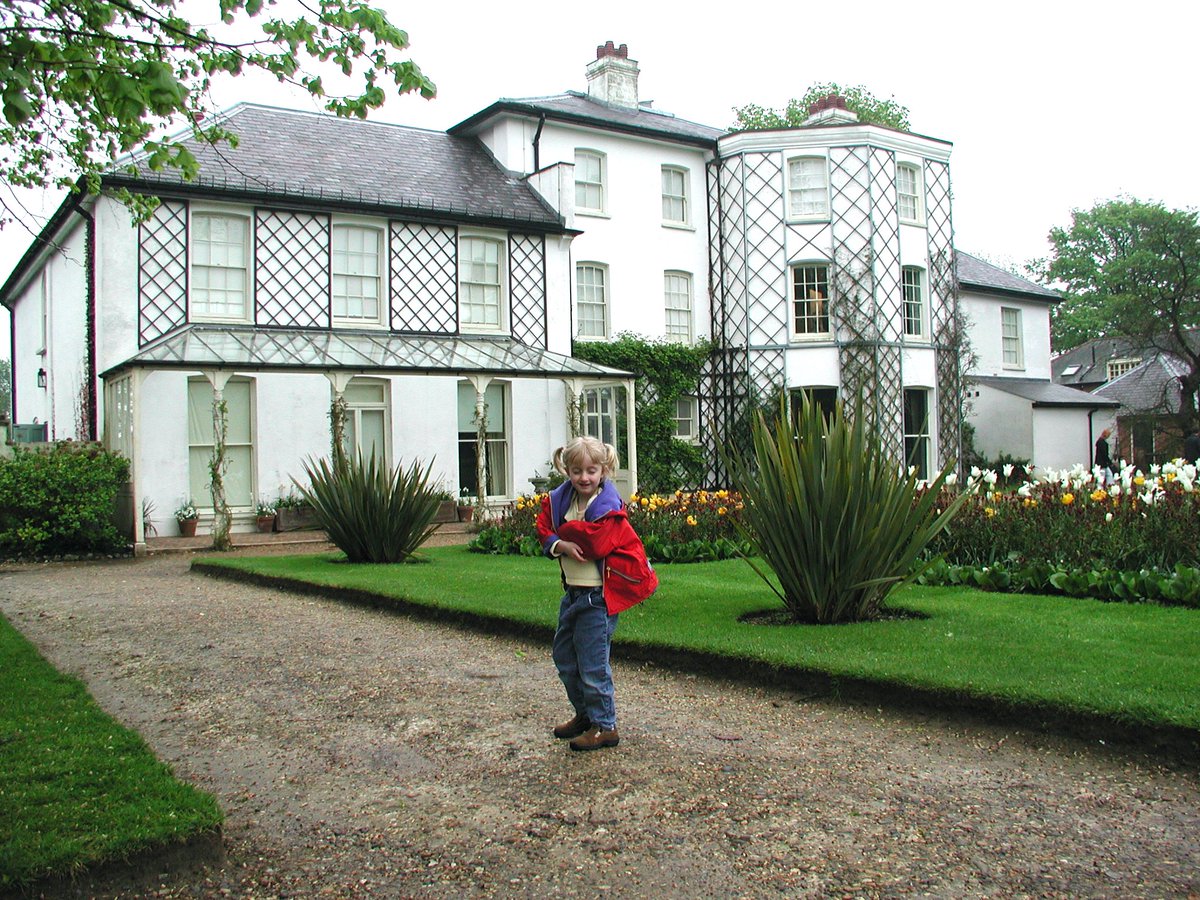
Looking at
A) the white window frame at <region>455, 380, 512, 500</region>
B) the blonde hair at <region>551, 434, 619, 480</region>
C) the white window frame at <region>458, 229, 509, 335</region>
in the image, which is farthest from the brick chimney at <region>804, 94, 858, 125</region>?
the blonde hair at <region>551, 434, 619, 480</region>

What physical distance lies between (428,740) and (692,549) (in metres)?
7.32

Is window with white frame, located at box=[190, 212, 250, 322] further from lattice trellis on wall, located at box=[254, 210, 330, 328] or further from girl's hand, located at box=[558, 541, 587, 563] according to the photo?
girl's hand, located at box=[558, 541, 587, 563]

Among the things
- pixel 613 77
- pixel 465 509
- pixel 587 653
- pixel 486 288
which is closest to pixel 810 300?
pixel 613 77

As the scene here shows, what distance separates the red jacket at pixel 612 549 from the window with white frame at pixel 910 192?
22080mm

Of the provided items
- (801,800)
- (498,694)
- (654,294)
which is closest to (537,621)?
(498,694)

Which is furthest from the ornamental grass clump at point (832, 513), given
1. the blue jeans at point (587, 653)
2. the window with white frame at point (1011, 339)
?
the window with white frame at point (1011, 339)

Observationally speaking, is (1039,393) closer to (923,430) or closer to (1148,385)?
(923,430)

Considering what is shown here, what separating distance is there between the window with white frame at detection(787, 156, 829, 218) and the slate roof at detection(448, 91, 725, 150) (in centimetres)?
207

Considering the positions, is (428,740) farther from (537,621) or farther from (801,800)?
(537,621)

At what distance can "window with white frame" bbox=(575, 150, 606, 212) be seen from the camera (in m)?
23.4

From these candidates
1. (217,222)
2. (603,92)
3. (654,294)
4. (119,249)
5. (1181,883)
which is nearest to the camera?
(1181,883)

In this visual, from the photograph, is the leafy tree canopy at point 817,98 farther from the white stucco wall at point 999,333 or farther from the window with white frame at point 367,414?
the window with white frame at point 367,414

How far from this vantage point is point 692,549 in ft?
39.9

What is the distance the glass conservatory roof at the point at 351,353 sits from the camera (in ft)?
53.6
